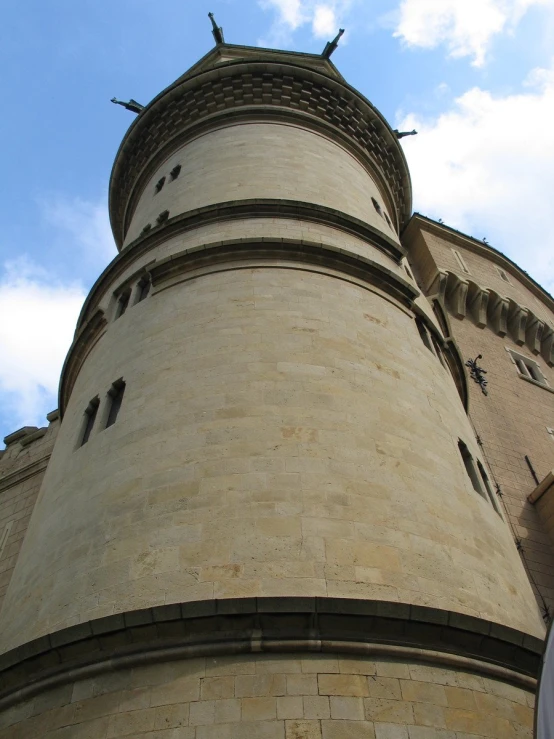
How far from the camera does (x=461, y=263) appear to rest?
20.7 m

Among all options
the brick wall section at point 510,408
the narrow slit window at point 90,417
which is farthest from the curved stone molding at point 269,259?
the brick wall section at point 510,408

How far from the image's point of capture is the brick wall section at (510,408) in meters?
12.5

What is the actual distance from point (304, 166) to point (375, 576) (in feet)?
32.4

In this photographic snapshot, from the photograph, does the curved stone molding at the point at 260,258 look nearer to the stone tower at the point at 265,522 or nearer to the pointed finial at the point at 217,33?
the stone tower at the point at 265,522

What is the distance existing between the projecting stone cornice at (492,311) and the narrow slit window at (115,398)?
12253 millimetres

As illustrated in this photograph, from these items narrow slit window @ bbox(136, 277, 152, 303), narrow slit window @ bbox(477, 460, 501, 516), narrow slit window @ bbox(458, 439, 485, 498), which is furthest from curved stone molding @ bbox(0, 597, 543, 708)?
narrow slit window @ bbox(136, 277, 152, 303)

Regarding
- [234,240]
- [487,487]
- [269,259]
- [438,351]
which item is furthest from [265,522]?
[438,351]

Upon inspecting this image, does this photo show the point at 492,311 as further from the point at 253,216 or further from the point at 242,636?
the point at 242,636

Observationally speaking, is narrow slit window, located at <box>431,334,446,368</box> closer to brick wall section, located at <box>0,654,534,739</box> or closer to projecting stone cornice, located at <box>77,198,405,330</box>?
projecting stone cornice, located at <box>77,198,405,330</box>

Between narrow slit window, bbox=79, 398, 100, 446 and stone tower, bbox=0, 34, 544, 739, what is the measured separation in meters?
0.03

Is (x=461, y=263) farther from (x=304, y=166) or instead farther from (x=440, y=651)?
(x=440, y=651)

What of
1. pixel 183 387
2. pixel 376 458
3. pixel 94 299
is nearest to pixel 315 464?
pixel 376 458

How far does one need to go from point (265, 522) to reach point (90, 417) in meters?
3.97

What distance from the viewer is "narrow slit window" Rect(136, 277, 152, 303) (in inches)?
430
